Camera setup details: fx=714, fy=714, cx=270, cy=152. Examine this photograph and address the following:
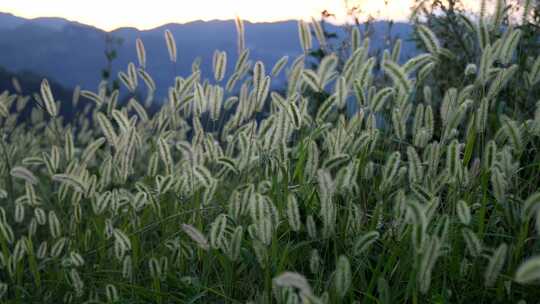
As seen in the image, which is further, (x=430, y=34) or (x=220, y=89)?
(x=220, y=89)

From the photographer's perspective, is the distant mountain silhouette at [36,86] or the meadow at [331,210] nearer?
the meadow at [331,210]

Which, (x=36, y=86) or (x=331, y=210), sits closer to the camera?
(x=331, y=210)

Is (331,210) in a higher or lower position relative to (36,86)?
higher

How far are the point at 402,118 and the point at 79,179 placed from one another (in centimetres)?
111

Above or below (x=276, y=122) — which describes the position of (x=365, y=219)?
below

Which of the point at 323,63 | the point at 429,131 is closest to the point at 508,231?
the point at 429,131

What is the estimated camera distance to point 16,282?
297cm

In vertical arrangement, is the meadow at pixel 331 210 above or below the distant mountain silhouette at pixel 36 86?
above

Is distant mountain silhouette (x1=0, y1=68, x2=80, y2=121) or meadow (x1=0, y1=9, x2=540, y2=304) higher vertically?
meadow (x1=0, y1=9, x2=540, y2=304)

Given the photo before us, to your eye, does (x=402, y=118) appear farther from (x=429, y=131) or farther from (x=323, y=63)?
(x=323, y=63)

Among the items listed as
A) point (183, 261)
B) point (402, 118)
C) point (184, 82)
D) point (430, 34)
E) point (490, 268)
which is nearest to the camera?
point (490, 268)

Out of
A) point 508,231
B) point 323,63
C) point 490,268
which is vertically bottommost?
point 508,231

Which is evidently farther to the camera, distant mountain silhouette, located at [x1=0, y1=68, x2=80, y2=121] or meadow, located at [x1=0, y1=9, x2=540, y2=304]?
distant mountain silhouette, located at [x1=0, y1=68, x2=80, y2=121]

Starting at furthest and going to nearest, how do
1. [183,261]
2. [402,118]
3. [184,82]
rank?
[184,82], [183,261], [402,118]
